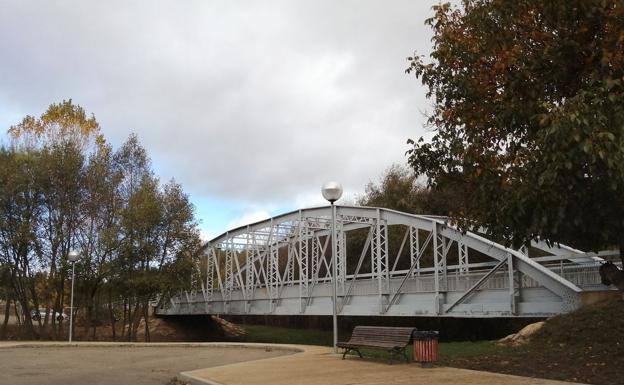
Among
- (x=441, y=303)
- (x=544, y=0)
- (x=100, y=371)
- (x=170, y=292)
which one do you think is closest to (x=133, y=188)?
(x=170, y=292)

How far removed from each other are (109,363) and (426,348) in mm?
10050

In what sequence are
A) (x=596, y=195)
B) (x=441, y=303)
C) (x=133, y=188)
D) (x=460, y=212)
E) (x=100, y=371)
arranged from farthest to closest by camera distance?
(x=133, y=188) → (x=441, y=303) → (x=100, y=371) → (x=460, y=212) → (x=596, y=195)

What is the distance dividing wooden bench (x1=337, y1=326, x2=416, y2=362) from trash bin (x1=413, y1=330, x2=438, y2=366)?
532mm

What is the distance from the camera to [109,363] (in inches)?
691

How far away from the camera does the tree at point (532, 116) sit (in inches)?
315

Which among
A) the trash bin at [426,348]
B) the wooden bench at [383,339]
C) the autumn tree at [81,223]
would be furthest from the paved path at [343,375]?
the autumn tree at [81,223]

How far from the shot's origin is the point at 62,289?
3775 cm

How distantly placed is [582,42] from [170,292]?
1275 inches

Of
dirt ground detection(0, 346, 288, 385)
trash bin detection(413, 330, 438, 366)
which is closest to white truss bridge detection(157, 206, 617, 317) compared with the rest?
trash bin detection(413, 330, 438, 366)

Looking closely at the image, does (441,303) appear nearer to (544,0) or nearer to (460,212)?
(460,212)

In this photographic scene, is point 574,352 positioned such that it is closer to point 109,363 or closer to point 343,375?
point 343,375

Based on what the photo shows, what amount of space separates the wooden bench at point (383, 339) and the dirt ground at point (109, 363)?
4188mm

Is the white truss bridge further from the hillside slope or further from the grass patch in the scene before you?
the grass patch

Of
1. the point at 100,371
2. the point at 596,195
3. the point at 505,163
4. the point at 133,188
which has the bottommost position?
the point at 100,371
